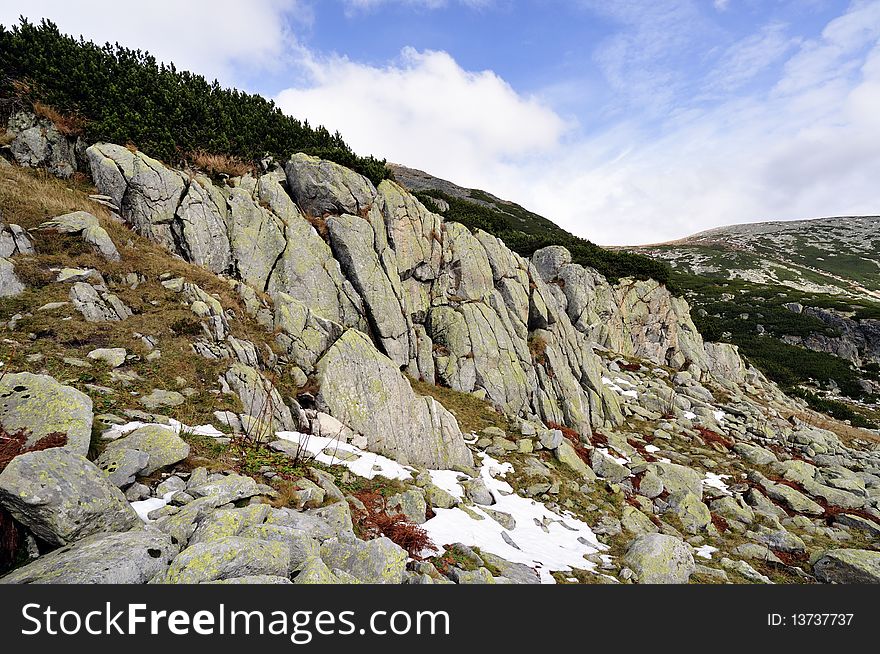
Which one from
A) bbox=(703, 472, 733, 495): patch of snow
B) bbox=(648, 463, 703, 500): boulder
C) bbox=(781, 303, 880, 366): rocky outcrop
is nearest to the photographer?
bbox=(648, 463, 703, 500): boulder

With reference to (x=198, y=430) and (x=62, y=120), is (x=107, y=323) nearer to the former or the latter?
(x=198, y=430)

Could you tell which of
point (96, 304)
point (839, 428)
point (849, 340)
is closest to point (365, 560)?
point (96, 304)

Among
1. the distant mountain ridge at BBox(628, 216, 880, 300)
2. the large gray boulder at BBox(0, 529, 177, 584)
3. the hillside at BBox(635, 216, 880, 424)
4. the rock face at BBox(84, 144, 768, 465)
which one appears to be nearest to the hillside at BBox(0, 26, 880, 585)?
the large gray boulder at BBox(0, 529, 177, 584)

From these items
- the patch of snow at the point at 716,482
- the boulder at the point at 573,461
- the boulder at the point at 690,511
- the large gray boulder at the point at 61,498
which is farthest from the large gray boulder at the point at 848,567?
the large gray boulder at the point at 61,498

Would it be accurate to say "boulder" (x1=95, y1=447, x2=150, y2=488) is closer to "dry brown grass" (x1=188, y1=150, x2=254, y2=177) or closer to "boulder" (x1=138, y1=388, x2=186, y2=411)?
"boulder" (x1=138, y1=388, x2=186, y2=411)

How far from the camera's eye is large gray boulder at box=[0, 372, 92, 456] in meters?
6.86

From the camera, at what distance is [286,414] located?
39.2 feet

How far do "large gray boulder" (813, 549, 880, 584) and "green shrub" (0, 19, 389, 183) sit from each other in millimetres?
27578

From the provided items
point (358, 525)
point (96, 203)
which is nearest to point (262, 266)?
point (96, 203)

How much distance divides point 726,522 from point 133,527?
20.8m

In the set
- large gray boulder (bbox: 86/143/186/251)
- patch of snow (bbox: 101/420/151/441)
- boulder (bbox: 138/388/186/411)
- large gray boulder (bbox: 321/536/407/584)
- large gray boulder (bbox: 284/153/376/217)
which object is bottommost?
large gray boulder (bbox: 321/536/407/584)

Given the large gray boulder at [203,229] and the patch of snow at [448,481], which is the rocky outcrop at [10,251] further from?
the patch of snow at [448,481]

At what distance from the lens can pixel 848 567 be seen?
1243 centimetres

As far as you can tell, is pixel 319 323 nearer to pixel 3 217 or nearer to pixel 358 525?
pixel 358 525
